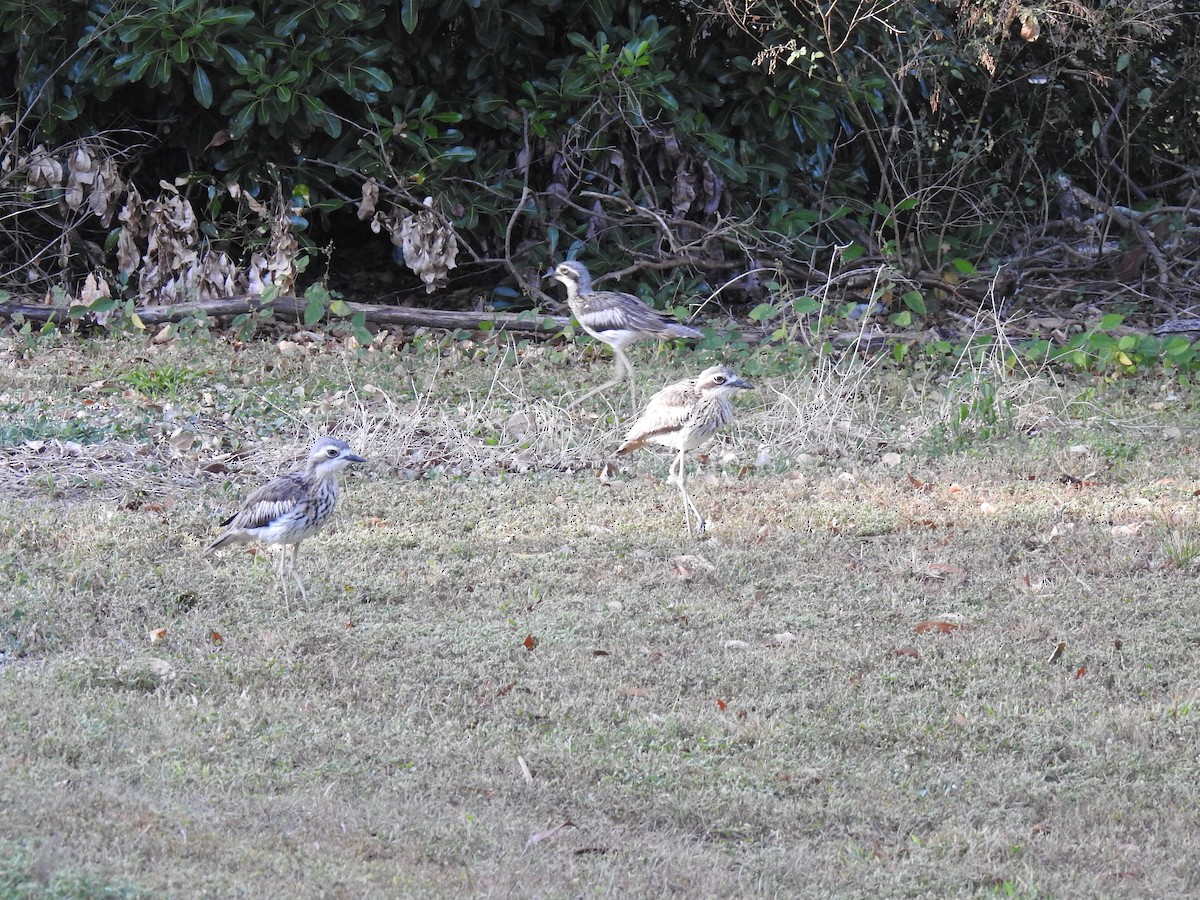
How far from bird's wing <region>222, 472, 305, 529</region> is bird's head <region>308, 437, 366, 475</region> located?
12 centimetres

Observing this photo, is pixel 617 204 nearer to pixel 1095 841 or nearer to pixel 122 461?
pixel 122 461

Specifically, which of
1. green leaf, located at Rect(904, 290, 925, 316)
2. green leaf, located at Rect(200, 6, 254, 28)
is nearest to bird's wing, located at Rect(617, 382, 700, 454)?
green leaf, located at Rect(904, 290, 925, 316)

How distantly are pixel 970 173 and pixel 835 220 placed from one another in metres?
1.54

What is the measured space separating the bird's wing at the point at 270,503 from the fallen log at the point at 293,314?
5967 mm

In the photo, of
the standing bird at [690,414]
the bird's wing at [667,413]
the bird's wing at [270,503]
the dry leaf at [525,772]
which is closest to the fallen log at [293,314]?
the bird's wing at [667,413]

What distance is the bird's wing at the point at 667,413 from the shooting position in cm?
836

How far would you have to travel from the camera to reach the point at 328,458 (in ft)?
23.2

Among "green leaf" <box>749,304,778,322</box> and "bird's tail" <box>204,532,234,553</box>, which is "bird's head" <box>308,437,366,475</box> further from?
"green leaf" <box>749,304,778,322</box>

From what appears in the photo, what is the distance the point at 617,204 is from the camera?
14367 mm

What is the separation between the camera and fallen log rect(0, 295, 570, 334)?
12852 mm

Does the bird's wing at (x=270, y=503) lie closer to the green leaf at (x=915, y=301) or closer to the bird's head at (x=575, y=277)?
the bird's head at (x=575, y=277)

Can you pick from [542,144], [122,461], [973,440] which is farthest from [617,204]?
[122,461]

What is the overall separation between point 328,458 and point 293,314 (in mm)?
6356

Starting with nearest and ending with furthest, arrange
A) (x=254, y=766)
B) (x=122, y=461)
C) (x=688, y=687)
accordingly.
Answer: (x=254, y=766)
(x=688, y=687)
(x=122, y=461)
